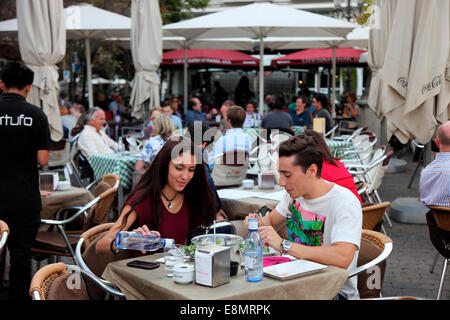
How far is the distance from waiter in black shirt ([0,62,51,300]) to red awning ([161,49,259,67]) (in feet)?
45.6

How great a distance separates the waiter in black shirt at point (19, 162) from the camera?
4.11 meters

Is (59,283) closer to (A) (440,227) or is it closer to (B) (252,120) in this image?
(A) (440,227)

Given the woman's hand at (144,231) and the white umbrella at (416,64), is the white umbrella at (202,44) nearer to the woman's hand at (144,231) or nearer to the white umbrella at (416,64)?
the white umbrella at (416,64)

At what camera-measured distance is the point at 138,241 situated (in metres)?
3.35

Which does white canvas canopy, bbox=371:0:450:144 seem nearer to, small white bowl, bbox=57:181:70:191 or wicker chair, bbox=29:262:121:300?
small white bowl, bbox=57:181:70:191

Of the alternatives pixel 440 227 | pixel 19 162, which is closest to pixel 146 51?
pixel 19 162

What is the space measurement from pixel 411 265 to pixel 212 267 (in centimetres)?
407

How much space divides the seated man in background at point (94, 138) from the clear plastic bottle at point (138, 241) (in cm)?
581

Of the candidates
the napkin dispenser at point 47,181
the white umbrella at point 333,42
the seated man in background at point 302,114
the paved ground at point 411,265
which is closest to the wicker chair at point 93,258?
the napkin dispenser at point 47,181
